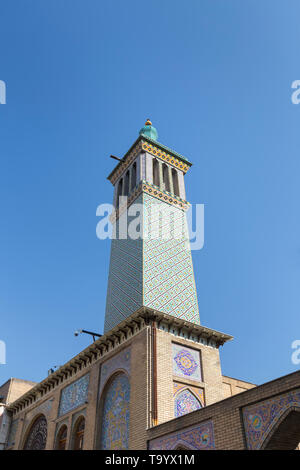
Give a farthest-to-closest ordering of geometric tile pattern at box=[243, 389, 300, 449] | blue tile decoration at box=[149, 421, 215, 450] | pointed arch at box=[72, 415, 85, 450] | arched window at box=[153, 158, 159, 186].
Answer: arched window at box=[153, 158, 159, 186]
pointed arch at box=[72, 415, 85, 450]
blue tile decoration at box=[149, 421, 215, 450]
geometric tile pattern at box=[243, 389, 300, 449]

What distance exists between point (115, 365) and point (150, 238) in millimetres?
4035

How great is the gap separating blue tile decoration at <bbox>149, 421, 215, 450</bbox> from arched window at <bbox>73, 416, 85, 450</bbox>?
3.87 m

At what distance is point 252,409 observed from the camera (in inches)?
265

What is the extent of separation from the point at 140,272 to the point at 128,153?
6.46m

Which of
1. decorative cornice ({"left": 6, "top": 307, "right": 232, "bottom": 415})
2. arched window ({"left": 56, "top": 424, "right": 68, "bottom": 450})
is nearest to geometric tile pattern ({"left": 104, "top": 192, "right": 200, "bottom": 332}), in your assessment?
decorative cornice ({"left": 6, "top": 307, "right": 232, "bottom": 415})

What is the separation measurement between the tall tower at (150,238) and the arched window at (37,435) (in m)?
4.74

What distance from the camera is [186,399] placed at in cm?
1002

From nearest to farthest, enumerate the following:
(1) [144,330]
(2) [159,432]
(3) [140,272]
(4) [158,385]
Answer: (2) [159,432] → (4) [158,385] → (1) [144,330] → (3) [140,272]

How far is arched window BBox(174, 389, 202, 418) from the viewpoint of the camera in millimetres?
9719

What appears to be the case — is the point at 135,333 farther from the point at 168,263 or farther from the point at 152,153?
Answer: the point at 152,153

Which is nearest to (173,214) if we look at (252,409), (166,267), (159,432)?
(166,267)

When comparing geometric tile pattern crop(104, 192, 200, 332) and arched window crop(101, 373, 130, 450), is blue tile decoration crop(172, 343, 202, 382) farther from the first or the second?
arched window crop(101, 373, 130, 450)

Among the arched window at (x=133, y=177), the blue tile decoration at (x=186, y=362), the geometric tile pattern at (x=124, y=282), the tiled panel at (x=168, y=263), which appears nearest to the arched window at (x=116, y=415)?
the blue tile decoration at (x=186, y=362)
